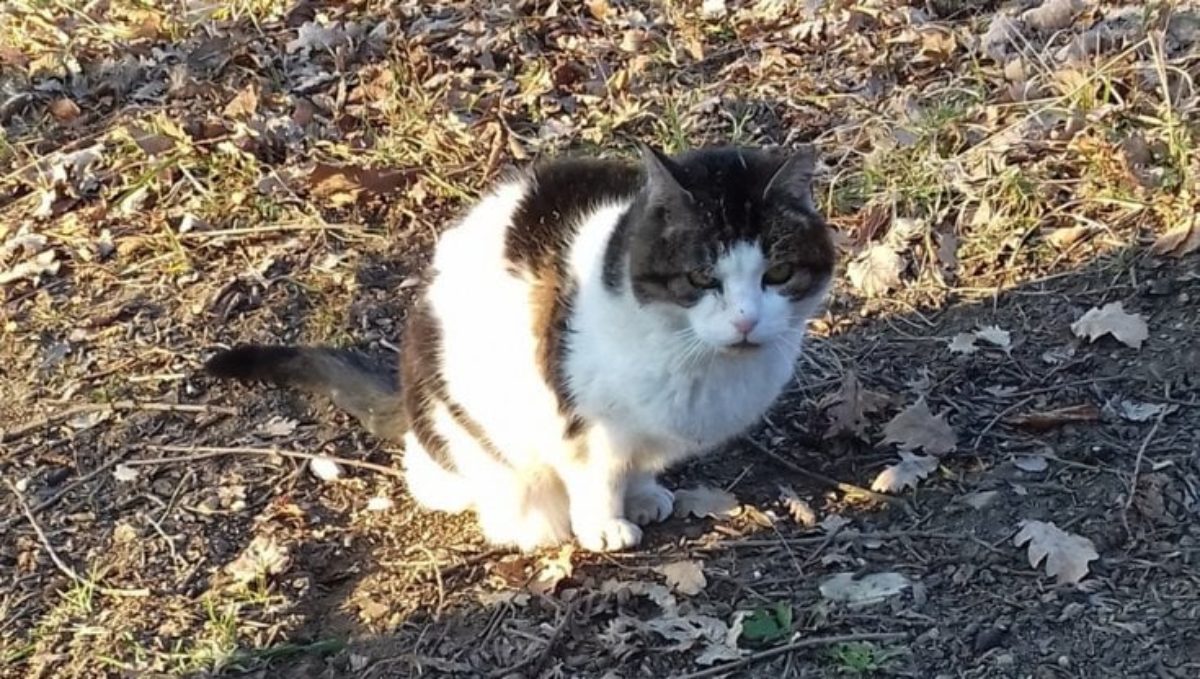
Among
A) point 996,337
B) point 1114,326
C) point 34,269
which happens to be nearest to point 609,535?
point 996,337

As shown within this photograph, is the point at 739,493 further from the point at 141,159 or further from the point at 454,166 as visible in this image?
the point at 141,159

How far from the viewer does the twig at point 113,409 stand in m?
3.57

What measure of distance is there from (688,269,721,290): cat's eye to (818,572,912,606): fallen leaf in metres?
0.75

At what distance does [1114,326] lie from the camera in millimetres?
3344

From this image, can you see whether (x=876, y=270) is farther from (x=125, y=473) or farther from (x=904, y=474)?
(x=125, y=473)

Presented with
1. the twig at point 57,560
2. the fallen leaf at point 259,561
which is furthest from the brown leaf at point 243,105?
the fallen leaf at point 259,561

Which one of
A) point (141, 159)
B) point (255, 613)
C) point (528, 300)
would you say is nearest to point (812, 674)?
point (528, 300)

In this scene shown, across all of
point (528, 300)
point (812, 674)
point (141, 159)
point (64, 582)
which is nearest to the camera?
point (812, 674)

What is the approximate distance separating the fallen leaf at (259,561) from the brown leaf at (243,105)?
2130 millimetres

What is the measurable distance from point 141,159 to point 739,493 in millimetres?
2610

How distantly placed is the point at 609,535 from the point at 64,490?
1.45m

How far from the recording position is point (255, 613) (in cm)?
290

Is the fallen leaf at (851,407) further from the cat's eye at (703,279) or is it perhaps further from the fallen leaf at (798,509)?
the cat's eye at (703,279)

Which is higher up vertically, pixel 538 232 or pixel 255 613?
pixel 538 232
